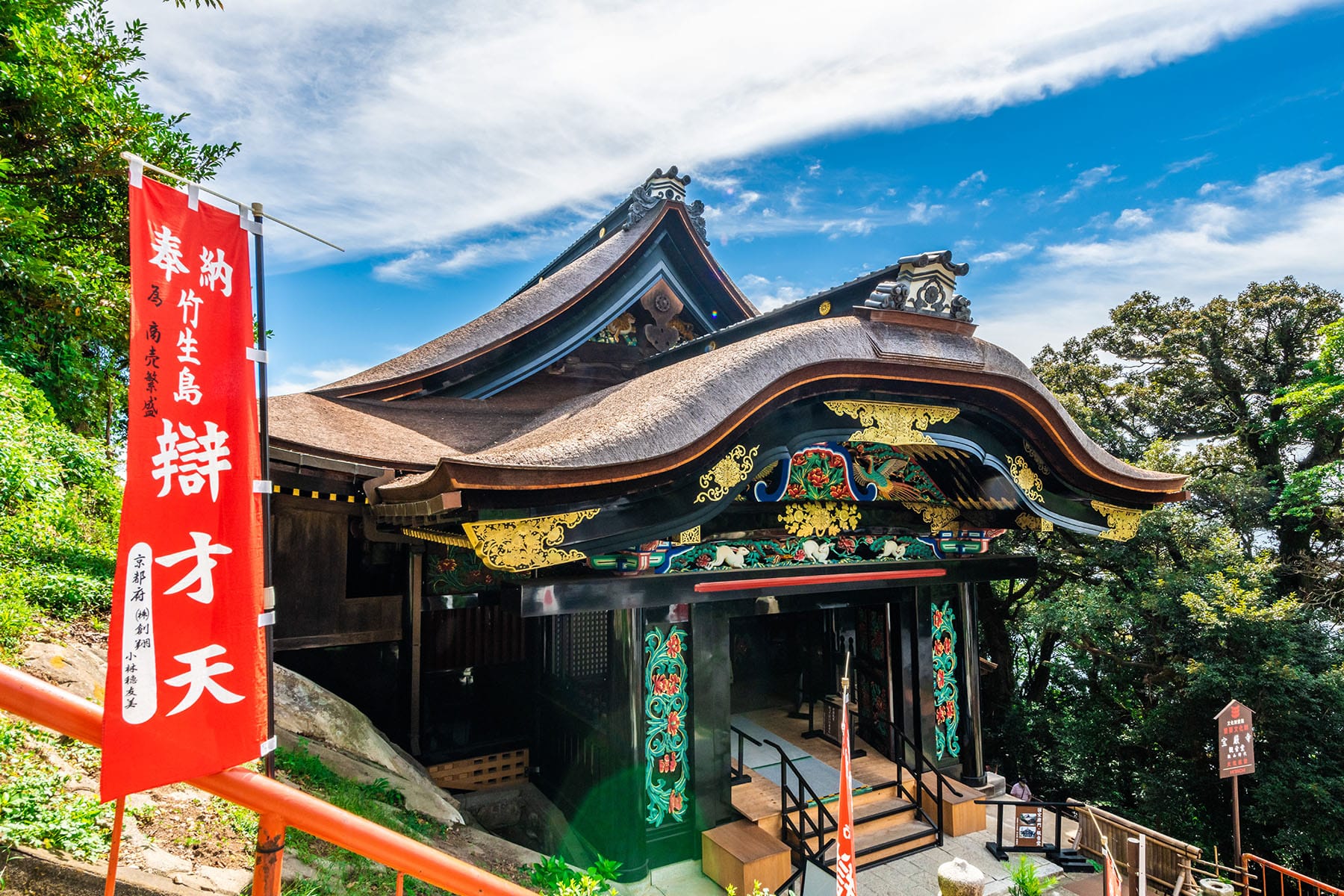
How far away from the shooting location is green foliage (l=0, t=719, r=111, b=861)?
2914 mm

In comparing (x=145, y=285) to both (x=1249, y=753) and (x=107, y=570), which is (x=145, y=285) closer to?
(x=107, y=570)

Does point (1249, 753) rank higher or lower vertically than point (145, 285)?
lower

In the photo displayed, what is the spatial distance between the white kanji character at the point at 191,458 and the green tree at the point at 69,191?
670 centimetres

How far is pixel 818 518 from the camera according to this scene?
670cm

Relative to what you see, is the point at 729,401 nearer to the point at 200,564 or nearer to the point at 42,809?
the point at 200,564

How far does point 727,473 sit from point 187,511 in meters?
3.71

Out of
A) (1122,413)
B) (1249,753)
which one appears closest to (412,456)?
(1249,753)

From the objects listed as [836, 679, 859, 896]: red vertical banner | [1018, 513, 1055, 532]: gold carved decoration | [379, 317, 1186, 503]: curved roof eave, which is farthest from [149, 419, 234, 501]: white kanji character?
[1018, 513, 1055, 532]: gold carved decoration

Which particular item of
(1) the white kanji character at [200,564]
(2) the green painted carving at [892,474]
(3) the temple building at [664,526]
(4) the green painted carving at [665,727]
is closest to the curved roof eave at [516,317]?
(3) the temple building at [664,526]

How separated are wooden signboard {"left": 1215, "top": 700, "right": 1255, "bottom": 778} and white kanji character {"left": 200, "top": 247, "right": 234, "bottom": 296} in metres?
8.60

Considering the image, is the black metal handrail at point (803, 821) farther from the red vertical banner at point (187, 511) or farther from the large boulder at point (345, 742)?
the red vertical banner at point (187, 511)

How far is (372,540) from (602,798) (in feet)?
11.5

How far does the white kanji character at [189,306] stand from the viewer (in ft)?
8.43

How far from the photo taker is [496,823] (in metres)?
7.65
